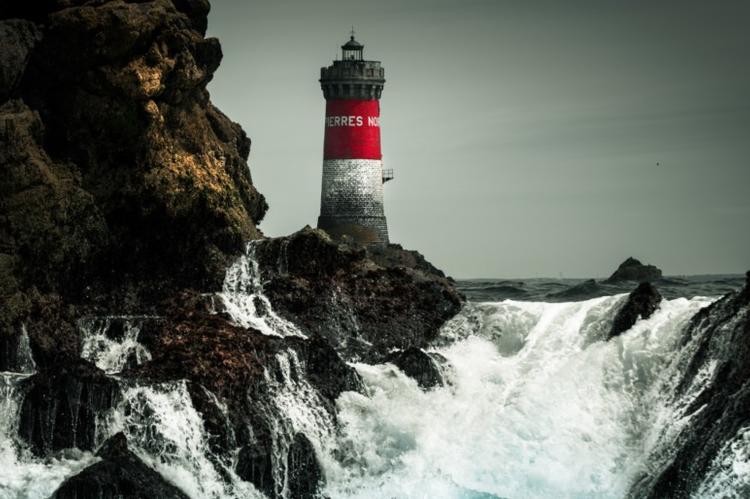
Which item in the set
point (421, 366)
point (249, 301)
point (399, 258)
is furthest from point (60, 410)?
point (399, 258)

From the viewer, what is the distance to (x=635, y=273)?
3103 inches

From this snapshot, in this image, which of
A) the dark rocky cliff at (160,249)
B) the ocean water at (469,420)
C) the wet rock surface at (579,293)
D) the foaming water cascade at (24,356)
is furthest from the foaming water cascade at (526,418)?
the wet rock surface at (579,293)

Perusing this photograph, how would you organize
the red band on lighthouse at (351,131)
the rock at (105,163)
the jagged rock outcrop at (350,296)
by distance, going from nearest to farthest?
the rock at (105,163), the jagged rock outcrop at (350,296), the red band on lighthouse at (351,131)

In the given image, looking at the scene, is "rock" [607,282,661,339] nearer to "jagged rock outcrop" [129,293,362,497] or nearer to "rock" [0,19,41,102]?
"jagged rock outcrop" [129,293,362,497]

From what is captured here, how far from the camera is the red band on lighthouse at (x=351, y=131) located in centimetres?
8331

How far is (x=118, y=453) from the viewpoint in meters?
31.9

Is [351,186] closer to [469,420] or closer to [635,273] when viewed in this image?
[635,273]

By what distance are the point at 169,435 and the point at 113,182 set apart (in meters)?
9.77

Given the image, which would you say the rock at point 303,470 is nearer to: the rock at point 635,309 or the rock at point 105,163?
the rock at point 105,163

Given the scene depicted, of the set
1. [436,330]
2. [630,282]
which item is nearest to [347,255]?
[436,330]

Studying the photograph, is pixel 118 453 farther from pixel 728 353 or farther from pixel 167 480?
pixel 728 353

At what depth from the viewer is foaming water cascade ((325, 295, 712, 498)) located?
117 ft

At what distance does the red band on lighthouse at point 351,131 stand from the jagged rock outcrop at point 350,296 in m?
39.0

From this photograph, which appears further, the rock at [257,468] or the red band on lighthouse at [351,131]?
the red band on lighthouse at [351,131]
